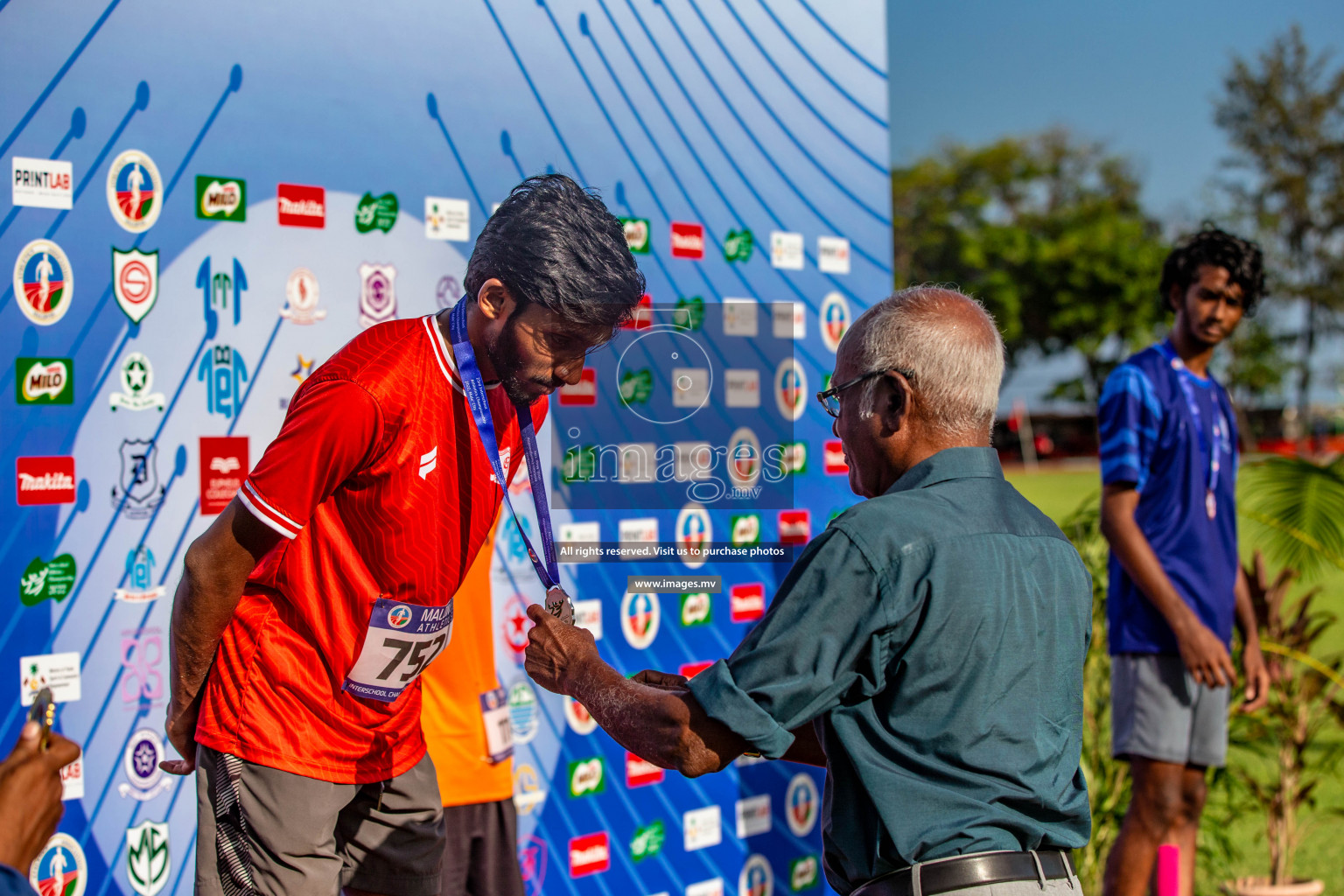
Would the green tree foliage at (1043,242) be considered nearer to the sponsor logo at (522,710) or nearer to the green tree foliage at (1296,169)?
the green tree foliage at (1296,169)

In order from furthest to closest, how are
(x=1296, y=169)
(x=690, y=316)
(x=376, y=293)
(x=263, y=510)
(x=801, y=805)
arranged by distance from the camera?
(x=1296, y=169) < (x=801, y=805) < (x=690, y=316) < (x=376, y=293) < (x=263, y=510)

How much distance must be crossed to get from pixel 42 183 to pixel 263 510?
1206mm

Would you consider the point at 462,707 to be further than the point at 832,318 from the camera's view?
No

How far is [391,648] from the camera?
2010 mm

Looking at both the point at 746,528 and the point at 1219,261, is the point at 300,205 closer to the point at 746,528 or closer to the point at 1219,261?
the point at 746,528

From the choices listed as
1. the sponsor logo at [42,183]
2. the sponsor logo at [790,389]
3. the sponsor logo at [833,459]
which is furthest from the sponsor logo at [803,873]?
the sponsor logo at [42,183]

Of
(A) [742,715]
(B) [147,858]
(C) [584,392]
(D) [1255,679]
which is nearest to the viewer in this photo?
(A) [742,715]

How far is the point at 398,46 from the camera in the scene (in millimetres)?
2857

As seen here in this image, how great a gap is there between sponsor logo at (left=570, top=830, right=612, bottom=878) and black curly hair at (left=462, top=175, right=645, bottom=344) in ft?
6.13

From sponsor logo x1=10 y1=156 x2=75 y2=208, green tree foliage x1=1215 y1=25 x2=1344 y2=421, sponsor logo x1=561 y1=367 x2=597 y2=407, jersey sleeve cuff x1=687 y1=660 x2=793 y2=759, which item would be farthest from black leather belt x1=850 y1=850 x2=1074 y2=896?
green tree foliage x1=1215 y1=25 x2=1344 y2=421

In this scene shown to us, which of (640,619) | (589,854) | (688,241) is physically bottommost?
(589,854)

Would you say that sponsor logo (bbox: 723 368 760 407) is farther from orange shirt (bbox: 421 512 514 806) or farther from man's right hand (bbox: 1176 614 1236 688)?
man's right hand (bbox: 1176 614 1236 688)

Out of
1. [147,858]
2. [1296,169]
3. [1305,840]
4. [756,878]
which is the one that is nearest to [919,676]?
[147,858]

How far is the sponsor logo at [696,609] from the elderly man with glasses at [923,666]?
163 cm
